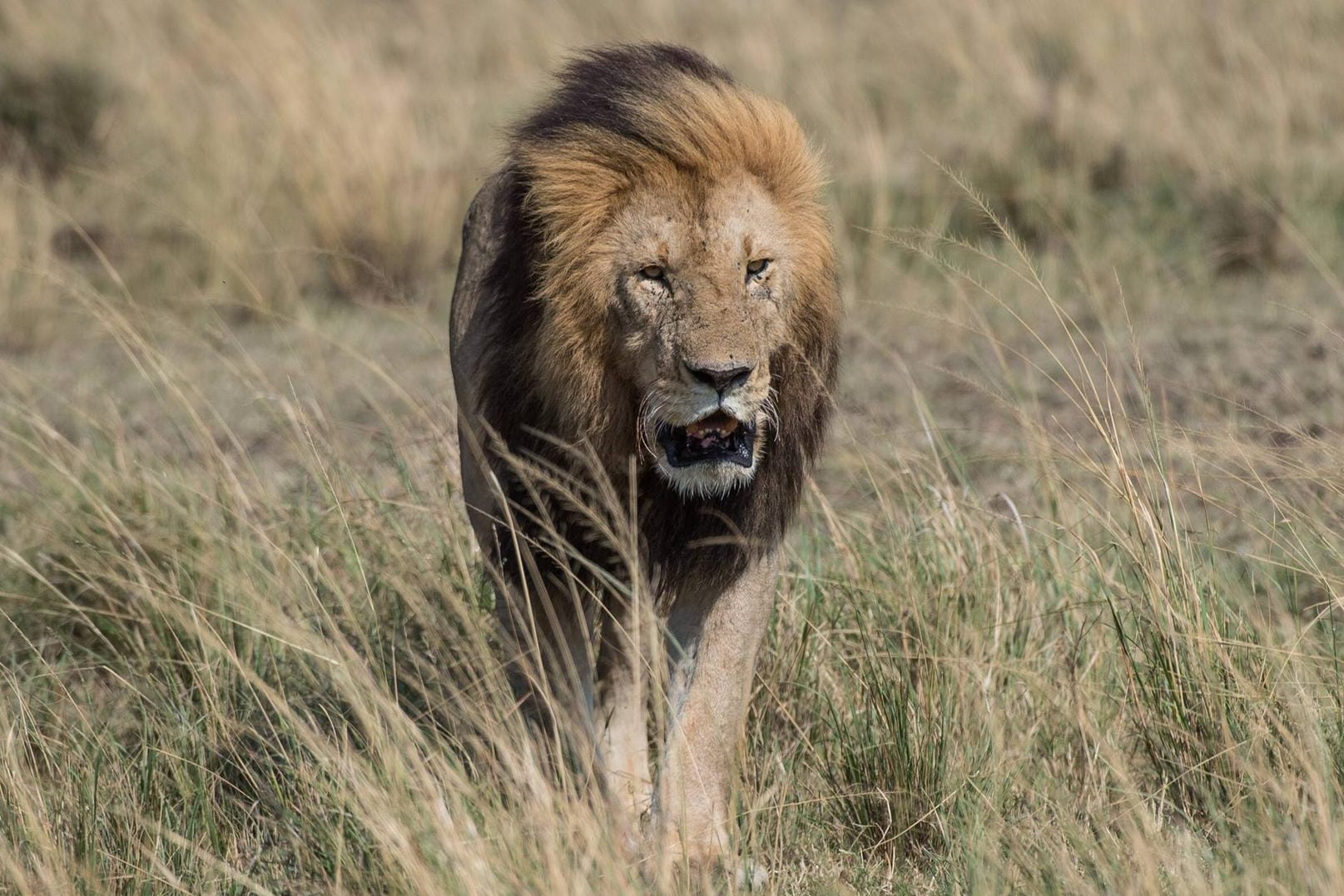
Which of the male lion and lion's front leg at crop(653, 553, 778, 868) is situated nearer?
the male lion

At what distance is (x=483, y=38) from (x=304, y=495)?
908 cm

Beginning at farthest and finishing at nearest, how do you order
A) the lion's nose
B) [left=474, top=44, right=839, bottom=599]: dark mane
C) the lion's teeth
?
[left=474, top=44, right=839, bottom=599]: dark mane
the lion's teeth
the lion's nose

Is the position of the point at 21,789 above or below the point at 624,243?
below

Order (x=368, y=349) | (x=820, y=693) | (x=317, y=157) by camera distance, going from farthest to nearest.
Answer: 1. (x=317, y=157)
2. (x=368, y=349)
3. (x=820, y=693)

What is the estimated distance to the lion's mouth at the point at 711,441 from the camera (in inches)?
120

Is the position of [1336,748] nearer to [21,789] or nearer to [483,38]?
[21,789]

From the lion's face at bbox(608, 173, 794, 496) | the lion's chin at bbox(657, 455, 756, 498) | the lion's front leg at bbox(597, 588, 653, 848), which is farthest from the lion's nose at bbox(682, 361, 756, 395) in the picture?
the lion's front leg at bbox(597, 588, 653, 848)

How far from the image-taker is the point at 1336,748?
3062 mm

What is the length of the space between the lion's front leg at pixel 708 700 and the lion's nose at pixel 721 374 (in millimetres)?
528

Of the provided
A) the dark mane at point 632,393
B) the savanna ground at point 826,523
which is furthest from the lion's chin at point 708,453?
the savanna ground at point 826,523

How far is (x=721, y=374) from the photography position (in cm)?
293

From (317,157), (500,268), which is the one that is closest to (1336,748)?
(500,268)

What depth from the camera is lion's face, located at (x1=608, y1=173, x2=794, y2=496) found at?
118 inches

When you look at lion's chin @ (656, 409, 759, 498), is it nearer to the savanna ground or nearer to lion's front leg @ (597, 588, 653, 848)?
lion's front leg @ (597, 588, 653, 848)
